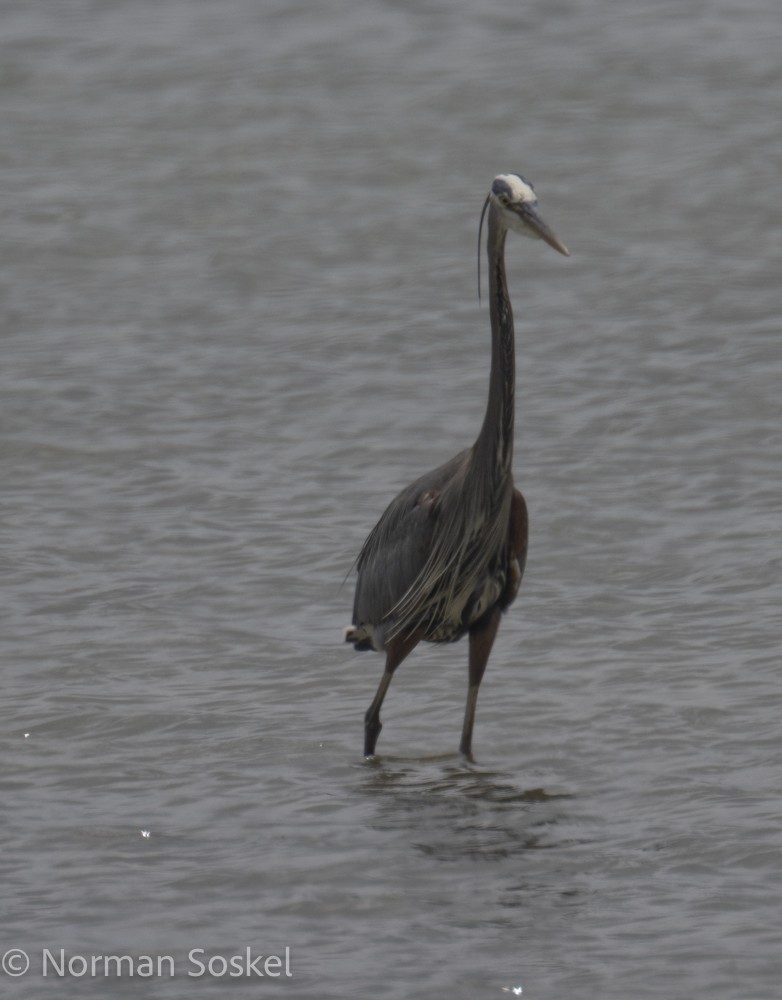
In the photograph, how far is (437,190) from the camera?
1455cm

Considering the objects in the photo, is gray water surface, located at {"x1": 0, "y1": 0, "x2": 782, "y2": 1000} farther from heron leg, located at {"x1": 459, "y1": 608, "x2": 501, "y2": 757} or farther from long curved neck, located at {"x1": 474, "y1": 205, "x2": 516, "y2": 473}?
long curved neck, located at {"x1": 474, "y1": 205, "x2": 516, "y2": 473}

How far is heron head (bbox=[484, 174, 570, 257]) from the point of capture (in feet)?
20.6

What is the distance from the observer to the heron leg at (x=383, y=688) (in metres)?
6.69

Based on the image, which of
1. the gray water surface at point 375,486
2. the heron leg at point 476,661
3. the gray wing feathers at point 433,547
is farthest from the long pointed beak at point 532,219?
the gray water surface at point 375,486

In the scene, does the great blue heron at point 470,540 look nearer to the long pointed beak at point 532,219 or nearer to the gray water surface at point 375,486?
the long pointed beak at point 532,219

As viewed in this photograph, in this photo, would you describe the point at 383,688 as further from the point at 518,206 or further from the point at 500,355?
the point at 518,206

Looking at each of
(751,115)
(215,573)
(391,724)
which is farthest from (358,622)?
(751,115)

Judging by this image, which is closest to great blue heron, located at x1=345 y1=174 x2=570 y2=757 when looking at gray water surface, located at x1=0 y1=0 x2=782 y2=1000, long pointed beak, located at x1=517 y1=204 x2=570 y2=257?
long pointed beak, located at x1=517 y1=204 x2=570 y2=257

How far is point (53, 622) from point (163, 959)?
131 inches

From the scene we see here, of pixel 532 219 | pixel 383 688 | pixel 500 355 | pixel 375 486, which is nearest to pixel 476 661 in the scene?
pixel 383 688

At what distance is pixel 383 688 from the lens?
6770 mm

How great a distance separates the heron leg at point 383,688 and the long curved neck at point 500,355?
2.69 feet

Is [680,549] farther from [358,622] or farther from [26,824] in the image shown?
[26,824]

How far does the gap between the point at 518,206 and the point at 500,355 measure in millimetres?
489
